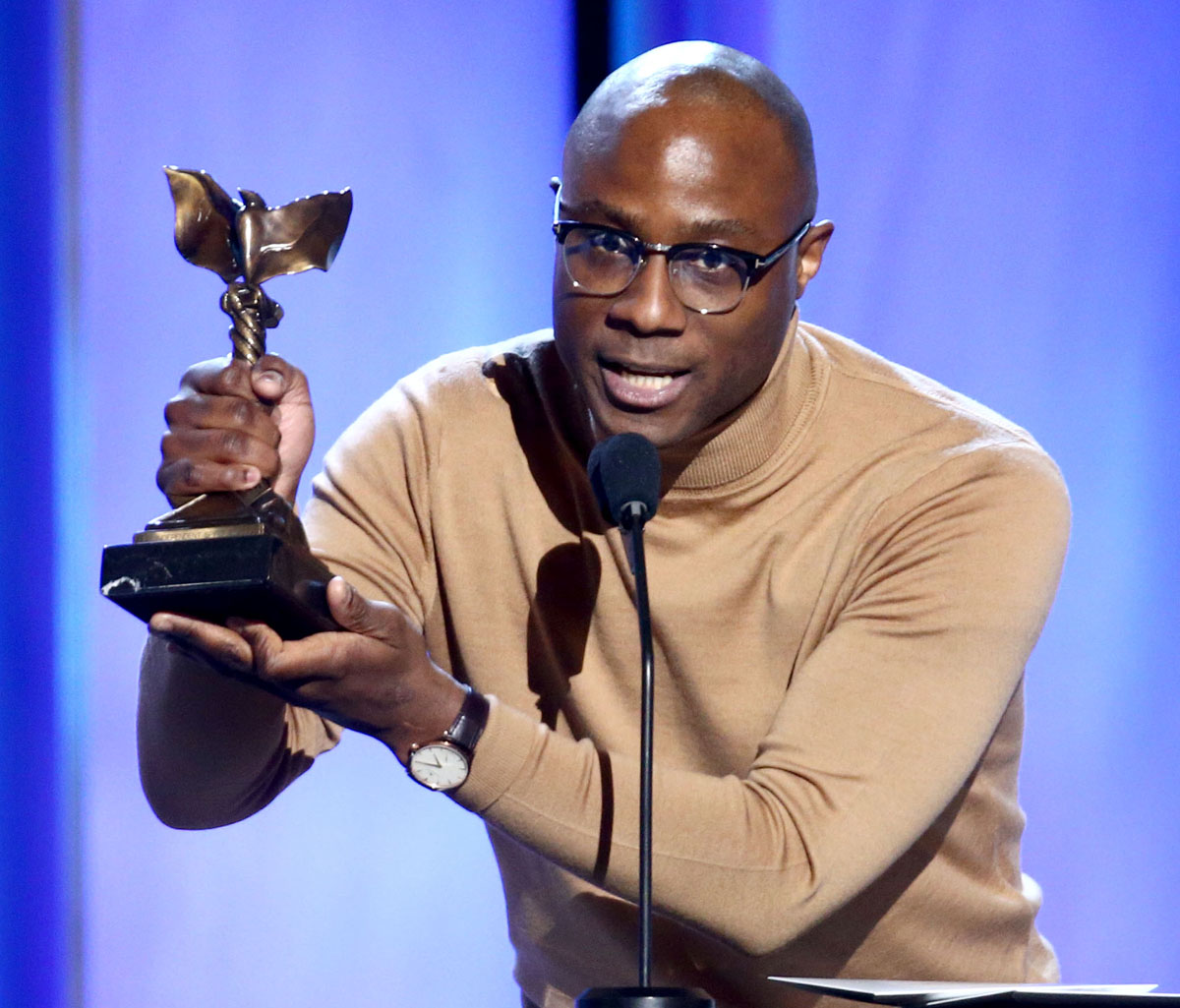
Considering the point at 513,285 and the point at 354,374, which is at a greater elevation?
the point at 513,285

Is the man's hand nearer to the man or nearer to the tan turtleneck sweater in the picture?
the man

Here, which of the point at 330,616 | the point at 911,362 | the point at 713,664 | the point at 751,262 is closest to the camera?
→ the point at 330,616

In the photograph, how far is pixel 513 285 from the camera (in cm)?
273

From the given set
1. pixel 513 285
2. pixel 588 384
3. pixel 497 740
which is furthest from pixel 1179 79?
pixel 497 740

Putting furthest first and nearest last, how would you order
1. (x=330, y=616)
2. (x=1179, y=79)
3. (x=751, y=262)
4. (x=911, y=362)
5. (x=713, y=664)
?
(x=911, y=362) < (x=1179, y=79) < (x=713, y=664) < (x=751, y=262) < (x=330, y=616)

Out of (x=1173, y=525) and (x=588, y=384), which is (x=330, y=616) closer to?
(x=588, y=384)

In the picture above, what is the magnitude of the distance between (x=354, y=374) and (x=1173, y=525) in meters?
1.30

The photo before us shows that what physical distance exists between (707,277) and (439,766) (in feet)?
1.82

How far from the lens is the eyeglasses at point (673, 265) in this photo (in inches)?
60.4

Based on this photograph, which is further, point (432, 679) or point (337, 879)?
point (337, 879)

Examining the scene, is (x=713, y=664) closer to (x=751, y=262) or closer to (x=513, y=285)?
(x=751, y=262)

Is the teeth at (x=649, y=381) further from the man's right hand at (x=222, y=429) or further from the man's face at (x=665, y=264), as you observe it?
the man's right hand at (x=222, y=429)

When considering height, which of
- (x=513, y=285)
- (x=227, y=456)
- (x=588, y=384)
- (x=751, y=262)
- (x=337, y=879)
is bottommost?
(x=337, y=879)

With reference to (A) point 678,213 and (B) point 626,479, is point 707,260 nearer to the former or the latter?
(A) point 678,213
